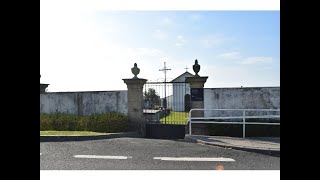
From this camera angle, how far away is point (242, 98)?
11.2 meters

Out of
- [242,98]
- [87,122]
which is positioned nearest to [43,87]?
[87,122]

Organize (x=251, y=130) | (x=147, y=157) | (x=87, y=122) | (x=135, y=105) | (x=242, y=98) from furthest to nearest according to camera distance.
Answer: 1. (x=87, y=122)
2. (x=135, y=105)
3. (x=242, y=98)
4. (x=251, y=130)
5. (x=147, y=157)

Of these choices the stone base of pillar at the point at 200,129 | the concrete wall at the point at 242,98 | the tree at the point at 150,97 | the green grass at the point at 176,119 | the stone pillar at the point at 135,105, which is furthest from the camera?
the tree at the point at 150,97

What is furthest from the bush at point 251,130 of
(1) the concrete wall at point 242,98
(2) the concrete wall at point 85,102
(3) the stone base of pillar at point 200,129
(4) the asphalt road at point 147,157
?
(2) the concrete wall at point 85,102

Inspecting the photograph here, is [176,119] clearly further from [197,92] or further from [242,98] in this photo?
[242,98]

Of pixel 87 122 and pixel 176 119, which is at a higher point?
pixel 87 122

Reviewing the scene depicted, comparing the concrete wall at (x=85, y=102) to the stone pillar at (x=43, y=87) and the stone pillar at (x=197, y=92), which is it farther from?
the stone pillar at (x=197, y=92)

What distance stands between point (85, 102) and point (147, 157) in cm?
688

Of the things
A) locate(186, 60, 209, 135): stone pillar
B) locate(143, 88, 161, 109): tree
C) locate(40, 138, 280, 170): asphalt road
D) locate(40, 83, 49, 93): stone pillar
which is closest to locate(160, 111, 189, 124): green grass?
locate(186, 60, 209, 135): stone pillar

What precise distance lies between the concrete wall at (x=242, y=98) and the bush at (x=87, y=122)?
3715 mm

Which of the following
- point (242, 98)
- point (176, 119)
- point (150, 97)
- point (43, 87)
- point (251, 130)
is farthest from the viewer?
point (176, 119)

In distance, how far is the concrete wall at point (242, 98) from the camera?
1102cm
